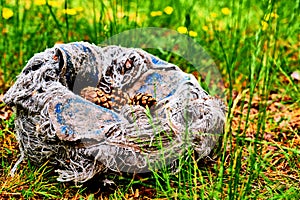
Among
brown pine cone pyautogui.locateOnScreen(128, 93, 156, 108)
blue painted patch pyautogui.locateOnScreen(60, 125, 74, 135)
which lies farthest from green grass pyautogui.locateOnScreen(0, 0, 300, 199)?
brown pine cone pyautogui.locateOnScreen(128, 93, 156, 108)

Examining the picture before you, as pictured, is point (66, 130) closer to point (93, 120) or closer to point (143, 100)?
point (93, 120)

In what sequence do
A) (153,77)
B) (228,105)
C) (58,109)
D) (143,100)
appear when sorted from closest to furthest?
(228,105) → (58,109) → (143,100) → (153,77)

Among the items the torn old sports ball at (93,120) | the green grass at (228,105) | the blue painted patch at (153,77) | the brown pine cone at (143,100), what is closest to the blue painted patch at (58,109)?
the torn old sports ball at (93,120)

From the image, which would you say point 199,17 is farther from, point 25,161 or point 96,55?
point 25,161

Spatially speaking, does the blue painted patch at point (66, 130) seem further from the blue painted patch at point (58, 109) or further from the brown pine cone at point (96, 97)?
the brown pine cone at point (96, 97)

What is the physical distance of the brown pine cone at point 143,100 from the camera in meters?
1.93

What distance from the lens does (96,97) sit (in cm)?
196

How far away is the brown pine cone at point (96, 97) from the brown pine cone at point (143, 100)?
9 cm

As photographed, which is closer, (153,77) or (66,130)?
(66,130)

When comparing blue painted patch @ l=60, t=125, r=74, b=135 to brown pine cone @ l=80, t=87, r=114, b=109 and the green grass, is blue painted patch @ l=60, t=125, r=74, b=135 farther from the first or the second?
brown pine cone @ l=80, t=87, r=114, b=109

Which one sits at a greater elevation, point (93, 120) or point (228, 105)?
point (228, 105)

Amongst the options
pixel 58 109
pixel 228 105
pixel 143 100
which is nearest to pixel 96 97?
pixel 143 100

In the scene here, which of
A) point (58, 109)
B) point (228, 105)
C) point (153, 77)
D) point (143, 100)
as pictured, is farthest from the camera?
Answer: point (153, 77)

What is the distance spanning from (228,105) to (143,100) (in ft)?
1.56
